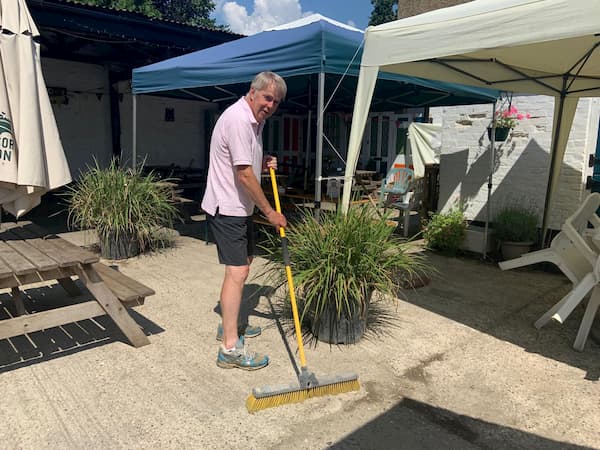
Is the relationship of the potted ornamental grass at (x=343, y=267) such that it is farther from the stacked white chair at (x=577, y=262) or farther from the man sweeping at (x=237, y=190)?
the stacked white chair at (x=577, y=262)

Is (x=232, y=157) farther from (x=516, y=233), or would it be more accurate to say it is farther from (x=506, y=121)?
(x=506, y=121)

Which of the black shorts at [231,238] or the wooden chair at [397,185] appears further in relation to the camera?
the wooden chair at [397,185]

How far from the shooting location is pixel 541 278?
4930 millimetres

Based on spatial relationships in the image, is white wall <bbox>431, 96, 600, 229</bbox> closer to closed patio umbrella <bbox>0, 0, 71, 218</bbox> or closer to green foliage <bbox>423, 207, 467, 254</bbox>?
green foliage <bbox>423, 207, 467, 254</bbox>

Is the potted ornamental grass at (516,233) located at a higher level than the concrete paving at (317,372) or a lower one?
higher

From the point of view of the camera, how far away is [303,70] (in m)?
4.11

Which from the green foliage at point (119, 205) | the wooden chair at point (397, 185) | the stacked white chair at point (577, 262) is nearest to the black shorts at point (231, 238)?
the stacked white chair at point (577, 262)

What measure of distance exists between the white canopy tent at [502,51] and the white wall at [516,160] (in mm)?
566

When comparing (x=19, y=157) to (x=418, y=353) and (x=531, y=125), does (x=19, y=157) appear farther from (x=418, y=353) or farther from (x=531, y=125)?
(x=531, y=125)

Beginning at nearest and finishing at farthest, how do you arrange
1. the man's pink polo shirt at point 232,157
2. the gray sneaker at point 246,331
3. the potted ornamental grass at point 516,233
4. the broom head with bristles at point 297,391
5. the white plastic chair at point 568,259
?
the broom head with bristles at point 297,391 → the man's pink polo shirt at point 232,157 → the gray sneaker at point 246,331 → the white plastic chair at point 568,259 → the potted ornamental grass at point 516,233

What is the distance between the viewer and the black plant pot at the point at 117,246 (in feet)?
17.1

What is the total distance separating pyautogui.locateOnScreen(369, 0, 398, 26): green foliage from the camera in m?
35.9

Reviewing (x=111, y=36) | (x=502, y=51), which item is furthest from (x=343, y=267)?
(x=111, y=36)

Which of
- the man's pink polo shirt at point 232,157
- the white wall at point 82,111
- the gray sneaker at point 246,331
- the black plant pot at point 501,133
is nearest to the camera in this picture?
the man's pink polo shirt at point 232,157
